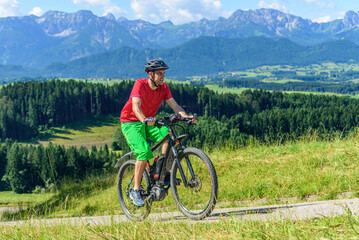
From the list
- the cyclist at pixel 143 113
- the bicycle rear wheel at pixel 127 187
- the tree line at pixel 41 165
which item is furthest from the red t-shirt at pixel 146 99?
the tree line at pixel 41 165

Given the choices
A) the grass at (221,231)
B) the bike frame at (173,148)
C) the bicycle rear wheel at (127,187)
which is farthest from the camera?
the bicycle rear wheel at (127,187)

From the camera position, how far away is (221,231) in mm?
4449

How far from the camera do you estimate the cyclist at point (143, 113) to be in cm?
664

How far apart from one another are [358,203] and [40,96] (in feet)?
635

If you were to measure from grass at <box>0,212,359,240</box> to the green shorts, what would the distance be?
1.64 metres

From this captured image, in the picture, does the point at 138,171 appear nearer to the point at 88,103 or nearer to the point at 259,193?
the point at 259,193

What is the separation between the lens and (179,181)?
6.59 m

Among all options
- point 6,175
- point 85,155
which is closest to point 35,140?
point 6,175

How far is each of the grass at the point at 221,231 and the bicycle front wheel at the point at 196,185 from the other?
94 centimetres

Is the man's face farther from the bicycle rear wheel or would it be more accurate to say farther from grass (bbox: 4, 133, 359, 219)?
grass (bbox: 4, 133, 359, 219)

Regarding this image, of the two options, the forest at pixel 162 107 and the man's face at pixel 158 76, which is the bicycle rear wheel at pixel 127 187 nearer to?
the man's face at pixel 158 76

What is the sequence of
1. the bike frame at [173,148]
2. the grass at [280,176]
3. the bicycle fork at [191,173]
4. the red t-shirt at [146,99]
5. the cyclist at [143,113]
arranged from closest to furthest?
the bicycle fork at [191,173]
the bike frame at [173,148]
the cyclist at [143,113]
the red t-shirt at [146,99]
the grass at [280,176]

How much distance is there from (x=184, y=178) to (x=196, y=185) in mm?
276

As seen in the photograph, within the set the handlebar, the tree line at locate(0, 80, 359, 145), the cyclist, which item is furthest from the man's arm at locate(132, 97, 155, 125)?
the tree line at locate(0, 80, 359, 145)
